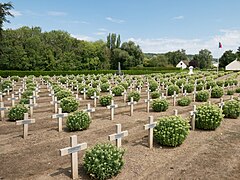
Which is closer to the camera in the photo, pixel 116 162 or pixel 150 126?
pixel 116 162

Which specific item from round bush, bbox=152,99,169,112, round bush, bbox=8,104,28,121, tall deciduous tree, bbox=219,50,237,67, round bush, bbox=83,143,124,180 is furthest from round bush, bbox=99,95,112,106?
tall deciduous tree, bbox=219,50,237,67

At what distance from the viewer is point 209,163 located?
615cm

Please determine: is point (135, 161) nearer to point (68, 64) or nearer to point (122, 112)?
point (122, 112)

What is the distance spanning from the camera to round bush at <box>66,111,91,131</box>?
8.71 metres

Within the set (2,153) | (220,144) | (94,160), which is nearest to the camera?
(94,160)

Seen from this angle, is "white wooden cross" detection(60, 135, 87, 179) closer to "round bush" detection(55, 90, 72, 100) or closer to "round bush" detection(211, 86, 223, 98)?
"round bush" detection(55, 90, 72, 100)

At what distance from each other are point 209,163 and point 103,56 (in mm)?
58562

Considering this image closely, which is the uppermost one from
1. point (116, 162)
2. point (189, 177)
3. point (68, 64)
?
point (68, 64)

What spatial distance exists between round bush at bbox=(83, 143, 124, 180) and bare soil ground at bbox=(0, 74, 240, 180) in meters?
0.27

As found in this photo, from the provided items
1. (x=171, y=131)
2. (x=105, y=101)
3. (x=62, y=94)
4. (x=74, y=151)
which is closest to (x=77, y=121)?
(x=171, y=131)

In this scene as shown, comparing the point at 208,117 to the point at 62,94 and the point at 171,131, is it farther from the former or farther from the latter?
the point at 62,94

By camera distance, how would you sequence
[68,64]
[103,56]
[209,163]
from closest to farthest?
[209,163] → [68,64] → [103,56]

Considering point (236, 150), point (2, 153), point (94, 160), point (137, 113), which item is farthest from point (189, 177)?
point (137, 113)

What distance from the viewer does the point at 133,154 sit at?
6691 mm
